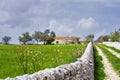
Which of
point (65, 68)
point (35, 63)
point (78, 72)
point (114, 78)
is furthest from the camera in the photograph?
point (114, 78)

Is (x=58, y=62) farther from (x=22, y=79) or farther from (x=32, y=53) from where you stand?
(x=22, y=79)

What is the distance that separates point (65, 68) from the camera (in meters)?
12.2

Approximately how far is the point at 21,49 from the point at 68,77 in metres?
5.50

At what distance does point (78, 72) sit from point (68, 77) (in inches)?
89.8

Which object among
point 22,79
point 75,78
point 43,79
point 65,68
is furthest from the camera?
point 75,78

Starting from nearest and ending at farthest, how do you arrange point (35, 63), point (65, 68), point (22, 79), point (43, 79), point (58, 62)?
point (22, 79)
point (43, 79)
point (65, 68)
point (35, 63)
point (58, 62)

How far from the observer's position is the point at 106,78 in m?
24.8

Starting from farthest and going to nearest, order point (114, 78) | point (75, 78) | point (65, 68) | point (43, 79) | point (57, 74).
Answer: point (114, 78) → point (75, 78) → point (65, 68) → point (57, 74) → point (43, 79)

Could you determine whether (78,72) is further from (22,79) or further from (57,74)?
(22,79)

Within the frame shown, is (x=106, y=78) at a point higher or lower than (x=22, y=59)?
lower

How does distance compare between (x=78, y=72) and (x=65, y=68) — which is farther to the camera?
(x=78, y=72)

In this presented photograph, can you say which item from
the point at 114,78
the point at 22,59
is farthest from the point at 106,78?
the point at 22,59

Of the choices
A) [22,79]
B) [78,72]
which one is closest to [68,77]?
[78,72]

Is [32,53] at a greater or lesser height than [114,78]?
greater
